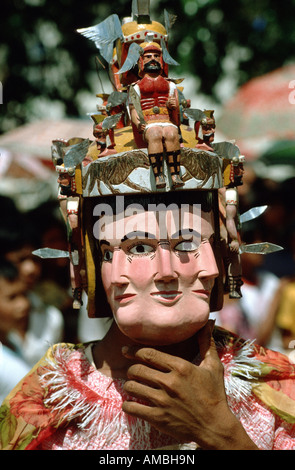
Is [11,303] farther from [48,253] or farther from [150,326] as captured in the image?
[150,326]

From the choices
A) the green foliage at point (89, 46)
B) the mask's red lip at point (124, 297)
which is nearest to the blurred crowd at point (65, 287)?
the mask's red lip at point (124, 297)

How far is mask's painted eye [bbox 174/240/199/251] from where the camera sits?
202 cm

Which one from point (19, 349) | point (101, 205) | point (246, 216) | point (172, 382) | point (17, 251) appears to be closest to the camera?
point (172, 382)

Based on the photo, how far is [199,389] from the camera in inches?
75.7

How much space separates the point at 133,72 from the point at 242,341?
1095 mm

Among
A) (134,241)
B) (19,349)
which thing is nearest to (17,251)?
(19,349)

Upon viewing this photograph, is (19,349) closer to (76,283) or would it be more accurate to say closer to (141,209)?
(76,283)

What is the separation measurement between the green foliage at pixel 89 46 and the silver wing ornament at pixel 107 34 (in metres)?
5.42

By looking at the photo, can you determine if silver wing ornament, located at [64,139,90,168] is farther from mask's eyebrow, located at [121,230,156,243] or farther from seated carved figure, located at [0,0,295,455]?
mask's eyebrow, located at [121,230,156,243]

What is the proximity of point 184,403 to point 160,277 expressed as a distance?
396 millimetres

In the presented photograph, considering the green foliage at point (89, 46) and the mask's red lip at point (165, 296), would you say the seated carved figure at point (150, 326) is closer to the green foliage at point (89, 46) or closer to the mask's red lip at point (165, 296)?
the mask's red lip at point (165, 296)

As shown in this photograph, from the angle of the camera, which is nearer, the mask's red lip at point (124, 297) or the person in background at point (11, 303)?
the mask's red lip at point (124, 297)

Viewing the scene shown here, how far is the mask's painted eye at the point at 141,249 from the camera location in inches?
78.8

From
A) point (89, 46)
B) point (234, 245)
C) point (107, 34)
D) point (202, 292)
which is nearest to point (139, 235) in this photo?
point (202, 292)
